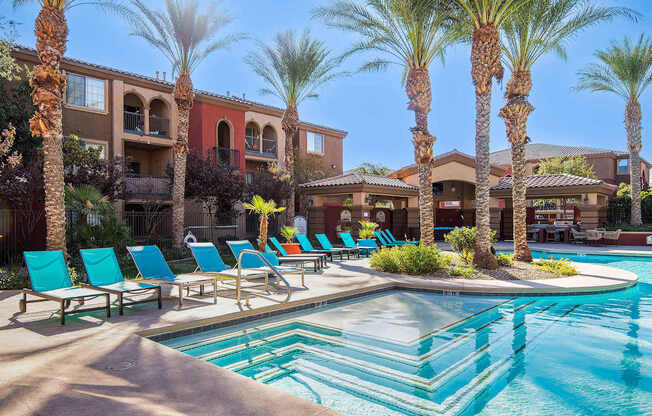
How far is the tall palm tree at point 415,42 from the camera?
1314cm

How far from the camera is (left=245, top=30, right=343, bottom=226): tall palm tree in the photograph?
2117 centimetres

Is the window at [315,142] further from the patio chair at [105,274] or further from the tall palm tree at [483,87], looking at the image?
the patio chair at [105,274]

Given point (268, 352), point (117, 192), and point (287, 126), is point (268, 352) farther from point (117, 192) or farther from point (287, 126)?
point (287, 126)

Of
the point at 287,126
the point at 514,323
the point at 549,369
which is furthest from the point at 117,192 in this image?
the point at 549,369

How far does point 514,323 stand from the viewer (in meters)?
7.20

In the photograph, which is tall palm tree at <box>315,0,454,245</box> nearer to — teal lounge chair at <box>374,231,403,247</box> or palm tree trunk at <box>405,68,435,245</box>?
palm tree trunk at <box>405,68,435,245</box>

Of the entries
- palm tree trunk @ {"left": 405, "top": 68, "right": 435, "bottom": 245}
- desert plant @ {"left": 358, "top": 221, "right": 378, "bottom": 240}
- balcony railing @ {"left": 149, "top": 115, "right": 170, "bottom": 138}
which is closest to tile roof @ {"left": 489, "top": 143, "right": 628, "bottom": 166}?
desert plant @ {"left": 358, "top": 221, "right": 378, "bottom": 240}

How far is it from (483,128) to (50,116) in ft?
37.6

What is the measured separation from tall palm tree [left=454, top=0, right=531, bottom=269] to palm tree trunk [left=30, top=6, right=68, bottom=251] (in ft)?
35.1

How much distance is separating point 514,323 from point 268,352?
14.0 feet

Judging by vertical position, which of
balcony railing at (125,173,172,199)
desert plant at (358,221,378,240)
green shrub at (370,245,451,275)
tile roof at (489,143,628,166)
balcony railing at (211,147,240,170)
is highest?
tile roof at (489,143,628,166)

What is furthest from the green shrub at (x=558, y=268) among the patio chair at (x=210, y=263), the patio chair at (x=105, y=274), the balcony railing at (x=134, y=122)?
the balcony railing at (x=134, y=122)

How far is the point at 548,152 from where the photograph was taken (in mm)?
45750

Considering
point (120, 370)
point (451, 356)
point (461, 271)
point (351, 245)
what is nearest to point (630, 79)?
point (351, 245)
